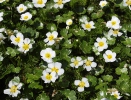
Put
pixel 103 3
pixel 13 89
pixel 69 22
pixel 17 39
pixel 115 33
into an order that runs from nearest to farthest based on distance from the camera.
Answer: pixel 13 89, pixel 17 39, pixel 115 33, pixel 69 22, pixel 103 3

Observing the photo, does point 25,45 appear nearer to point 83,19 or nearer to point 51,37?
point 51,37

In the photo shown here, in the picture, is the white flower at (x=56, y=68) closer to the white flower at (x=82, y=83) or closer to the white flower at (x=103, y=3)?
the white flower at (x=82, y=83)

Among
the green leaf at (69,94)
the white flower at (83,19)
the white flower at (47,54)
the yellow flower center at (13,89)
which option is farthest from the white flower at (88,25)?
the yellow flower center at (13,89)

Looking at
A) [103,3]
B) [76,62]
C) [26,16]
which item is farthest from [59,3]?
[76,62]

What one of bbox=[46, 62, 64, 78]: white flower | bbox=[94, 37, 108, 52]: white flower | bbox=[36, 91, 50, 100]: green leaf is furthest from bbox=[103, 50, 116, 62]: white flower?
bbox=[36, 91, 50, 100]: green leaf

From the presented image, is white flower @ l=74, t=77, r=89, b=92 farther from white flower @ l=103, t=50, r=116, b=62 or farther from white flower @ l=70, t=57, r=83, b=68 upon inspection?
white flower @ l=103, t=50, r=116, b=62

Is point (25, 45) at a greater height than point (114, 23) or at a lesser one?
lesser
